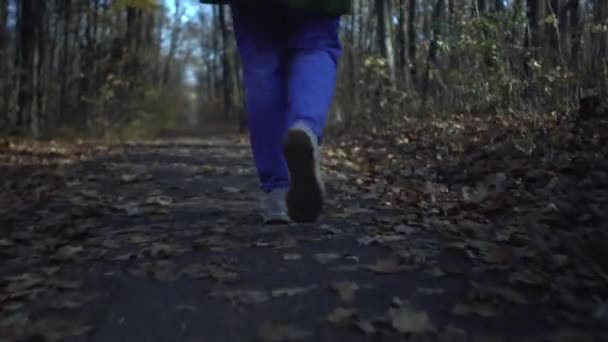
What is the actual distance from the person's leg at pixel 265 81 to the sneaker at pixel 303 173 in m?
0.39

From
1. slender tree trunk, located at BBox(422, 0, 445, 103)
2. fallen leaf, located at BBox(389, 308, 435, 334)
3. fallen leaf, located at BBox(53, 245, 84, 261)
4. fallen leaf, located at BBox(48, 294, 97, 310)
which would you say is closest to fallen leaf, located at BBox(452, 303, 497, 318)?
fallen leaf, located at BBox(389, 308, 435, 334)

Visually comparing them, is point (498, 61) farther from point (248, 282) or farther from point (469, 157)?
point (248, 282)

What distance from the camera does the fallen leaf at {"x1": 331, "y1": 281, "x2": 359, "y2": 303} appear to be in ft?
8.07

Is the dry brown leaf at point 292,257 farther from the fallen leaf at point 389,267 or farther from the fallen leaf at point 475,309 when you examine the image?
the fallen leaf at point 475,309

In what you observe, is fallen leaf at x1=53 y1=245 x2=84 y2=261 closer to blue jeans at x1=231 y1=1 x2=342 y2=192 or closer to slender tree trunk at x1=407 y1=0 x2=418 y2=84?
blue jeans at x1=231 y1=1 x2=342 y2=192

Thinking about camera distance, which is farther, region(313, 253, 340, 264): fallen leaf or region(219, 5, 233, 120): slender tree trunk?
region(219, 5, 233, 120): slender tree trunk

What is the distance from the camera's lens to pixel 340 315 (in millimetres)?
2279

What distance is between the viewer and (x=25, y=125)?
51.2ft

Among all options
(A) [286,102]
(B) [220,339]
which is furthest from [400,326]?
(A) [286,102]

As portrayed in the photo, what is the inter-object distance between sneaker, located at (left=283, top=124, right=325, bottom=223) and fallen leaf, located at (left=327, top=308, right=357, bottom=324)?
90 cm

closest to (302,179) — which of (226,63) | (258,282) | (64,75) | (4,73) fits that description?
(258,282)

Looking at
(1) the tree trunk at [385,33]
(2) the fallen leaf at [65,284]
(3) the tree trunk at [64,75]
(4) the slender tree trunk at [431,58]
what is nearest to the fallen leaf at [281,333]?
(2) the fallen leaf at [65,284]

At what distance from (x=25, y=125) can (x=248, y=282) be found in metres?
14.2

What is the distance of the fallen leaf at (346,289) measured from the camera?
8.07 feet
